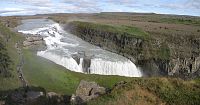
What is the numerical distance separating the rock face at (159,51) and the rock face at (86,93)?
5867cm

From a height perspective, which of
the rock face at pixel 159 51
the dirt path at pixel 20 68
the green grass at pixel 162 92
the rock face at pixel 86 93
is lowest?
the rock face at pixel 159 51

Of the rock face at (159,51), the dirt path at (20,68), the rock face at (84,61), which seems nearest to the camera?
the dirt path at (20,68)

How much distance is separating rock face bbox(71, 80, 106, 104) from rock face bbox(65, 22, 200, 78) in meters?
58.7

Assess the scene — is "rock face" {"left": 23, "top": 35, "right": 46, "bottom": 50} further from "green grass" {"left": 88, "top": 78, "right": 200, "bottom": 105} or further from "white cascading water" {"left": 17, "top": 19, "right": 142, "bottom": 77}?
"green grass" {"left": 88, "top": 78, "right": 200, "bottom": 105}

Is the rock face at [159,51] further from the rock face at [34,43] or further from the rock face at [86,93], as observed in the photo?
the rock face at [86,93]

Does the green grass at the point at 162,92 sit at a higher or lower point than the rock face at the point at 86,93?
higher

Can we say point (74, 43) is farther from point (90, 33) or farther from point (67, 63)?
point (67, 63)

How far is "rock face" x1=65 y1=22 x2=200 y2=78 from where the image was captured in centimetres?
8894

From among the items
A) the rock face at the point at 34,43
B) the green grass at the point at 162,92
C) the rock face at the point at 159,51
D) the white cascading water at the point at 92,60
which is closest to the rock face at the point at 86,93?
the green grass at the point at 162,92

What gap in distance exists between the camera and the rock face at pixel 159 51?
88.9m

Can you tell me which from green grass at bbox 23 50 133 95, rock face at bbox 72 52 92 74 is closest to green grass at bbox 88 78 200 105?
green grass at bbox 23 50 133 95

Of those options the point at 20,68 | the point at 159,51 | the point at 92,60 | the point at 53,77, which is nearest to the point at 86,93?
the point at 53,77

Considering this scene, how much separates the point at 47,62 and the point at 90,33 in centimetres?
4012

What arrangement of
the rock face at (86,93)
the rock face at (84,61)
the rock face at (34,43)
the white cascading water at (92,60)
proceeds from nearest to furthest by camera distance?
the rock face at (86,93) < the white cascading water at (92,60) < the rock face at (84,61) < the rock face at (34,43)
